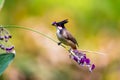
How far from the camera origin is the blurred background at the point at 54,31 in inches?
226

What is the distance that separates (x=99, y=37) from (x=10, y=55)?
440 cm

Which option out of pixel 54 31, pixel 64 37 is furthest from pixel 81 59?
pixel 54 31

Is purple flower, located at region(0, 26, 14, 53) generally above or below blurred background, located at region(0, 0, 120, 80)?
below

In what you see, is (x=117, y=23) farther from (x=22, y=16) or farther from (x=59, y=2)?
(x=22, y=16)

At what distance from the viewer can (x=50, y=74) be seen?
18.9 ft

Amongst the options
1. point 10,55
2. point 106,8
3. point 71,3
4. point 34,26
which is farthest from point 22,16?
point 10,55

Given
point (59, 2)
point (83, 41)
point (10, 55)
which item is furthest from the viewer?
point (59, 2)

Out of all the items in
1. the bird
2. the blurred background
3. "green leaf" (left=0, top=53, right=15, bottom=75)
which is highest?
the blurred background

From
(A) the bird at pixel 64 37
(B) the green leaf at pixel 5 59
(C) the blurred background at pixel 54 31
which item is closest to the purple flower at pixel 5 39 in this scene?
(B) the green leaf at pixel 5 59

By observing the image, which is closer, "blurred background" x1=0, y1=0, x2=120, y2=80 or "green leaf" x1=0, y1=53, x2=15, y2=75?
"green leaf" x1=0, y1=53, x2=15, y2=75

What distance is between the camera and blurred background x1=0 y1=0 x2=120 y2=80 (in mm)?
5746

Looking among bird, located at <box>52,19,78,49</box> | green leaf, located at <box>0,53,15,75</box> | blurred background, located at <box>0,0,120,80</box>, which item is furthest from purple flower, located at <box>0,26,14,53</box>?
blurred background, located at <box>0,0,120,80</box>

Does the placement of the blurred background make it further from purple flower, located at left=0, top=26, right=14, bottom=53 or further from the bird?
purple flower, located at left=0, top=26, right=14, bottom=53

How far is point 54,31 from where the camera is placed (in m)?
5.70
